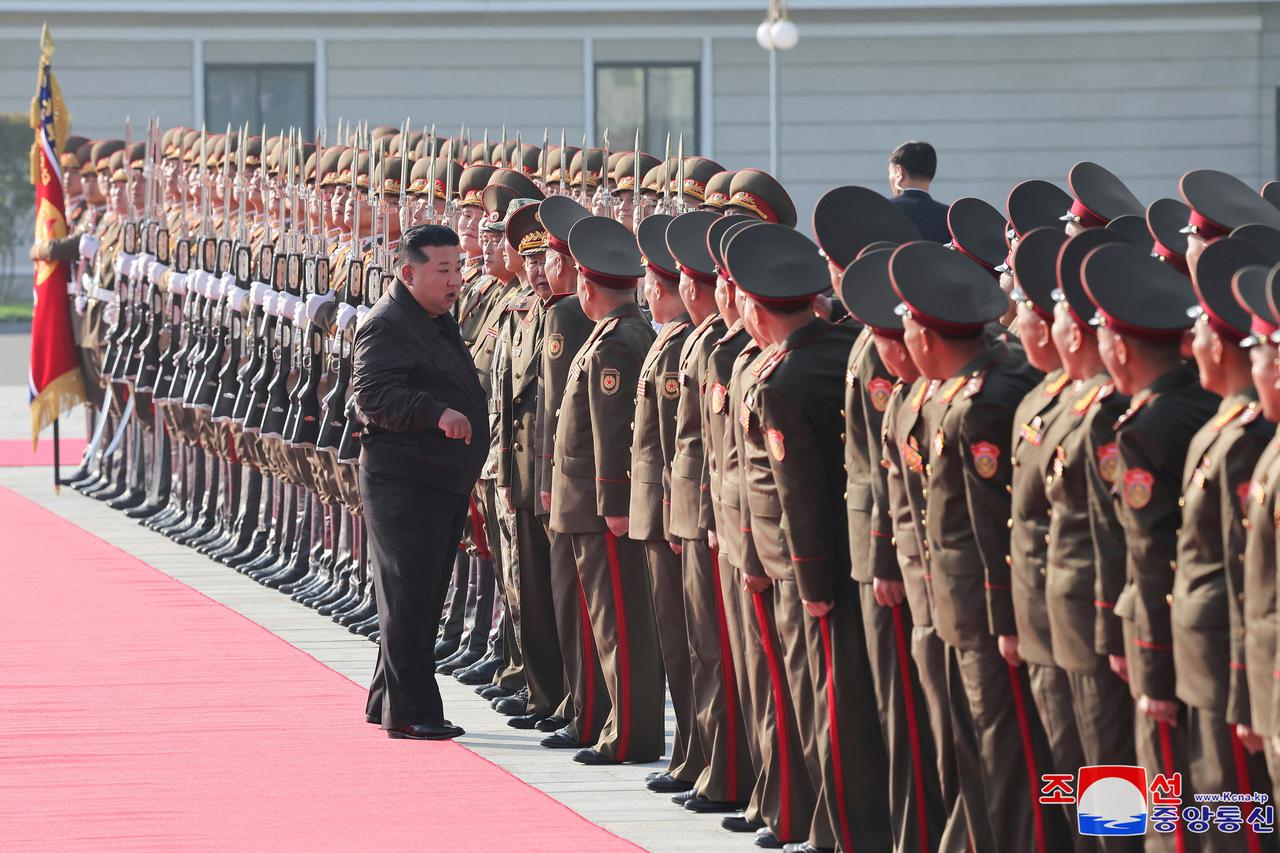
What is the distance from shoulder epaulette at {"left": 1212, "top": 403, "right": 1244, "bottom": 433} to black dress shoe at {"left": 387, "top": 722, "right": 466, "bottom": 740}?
3472mm

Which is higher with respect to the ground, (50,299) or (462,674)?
(50,299)

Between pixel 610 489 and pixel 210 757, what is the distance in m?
1.39

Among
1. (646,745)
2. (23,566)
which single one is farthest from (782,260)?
(23,566)

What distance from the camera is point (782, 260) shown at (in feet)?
19.0

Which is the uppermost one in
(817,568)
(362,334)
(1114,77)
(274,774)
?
(1114,77)

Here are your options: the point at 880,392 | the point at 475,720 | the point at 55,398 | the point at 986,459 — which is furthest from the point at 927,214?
the point at 55,398

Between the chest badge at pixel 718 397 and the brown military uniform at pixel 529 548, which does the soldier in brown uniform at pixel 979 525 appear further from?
the brown military uniform at pixel 529 548

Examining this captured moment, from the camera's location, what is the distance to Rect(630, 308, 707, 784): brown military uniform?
6.44 metres

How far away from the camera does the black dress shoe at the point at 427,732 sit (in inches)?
286

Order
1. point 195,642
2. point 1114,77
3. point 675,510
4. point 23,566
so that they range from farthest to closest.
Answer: point 1114,77 → point 23,566 → point 195,642 → point 675,510

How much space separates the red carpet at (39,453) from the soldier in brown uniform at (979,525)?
35.0 ft

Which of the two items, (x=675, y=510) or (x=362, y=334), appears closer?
(x=675, y=510)

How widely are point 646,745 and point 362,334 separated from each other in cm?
144

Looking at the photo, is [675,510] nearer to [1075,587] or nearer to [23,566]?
[1075,587]
